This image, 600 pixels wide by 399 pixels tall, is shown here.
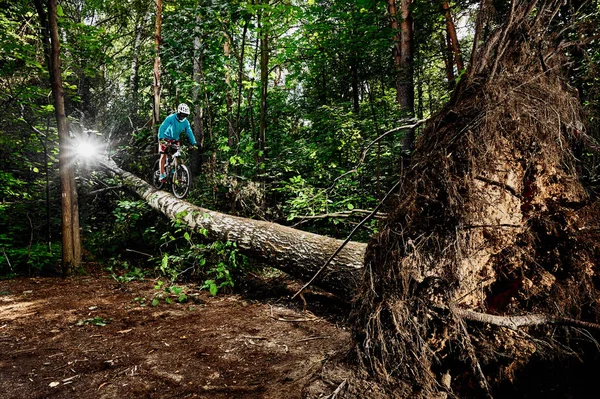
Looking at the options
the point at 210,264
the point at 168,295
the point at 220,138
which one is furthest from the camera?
the point at 220,138

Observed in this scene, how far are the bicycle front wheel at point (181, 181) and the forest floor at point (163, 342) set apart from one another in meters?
2.63

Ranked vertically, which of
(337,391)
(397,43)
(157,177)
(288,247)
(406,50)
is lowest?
(337,391)

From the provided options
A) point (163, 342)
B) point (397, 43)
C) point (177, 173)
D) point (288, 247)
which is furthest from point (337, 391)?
point (397, 43)

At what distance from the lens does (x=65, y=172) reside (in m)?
6.18

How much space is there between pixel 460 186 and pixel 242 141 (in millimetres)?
6056

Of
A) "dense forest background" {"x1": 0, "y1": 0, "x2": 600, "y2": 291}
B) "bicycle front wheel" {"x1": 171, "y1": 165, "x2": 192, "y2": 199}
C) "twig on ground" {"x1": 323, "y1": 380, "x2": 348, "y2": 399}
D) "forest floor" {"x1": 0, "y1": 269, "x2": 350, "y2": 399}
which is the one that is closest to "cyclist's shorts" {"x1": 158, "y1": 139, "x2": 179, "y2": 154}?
"bicycle front wheel" {"x1": 171, "y1": 165, "x2": 192, "y2": 199}

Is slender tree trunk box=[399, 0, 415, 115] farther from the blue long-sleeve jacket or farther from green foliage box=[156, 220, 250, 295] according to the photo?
green foliage box=[156, 220, 250, 295]

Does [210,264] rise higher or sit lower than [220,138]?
lower

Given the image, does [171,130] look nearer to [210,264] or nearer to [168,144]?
[168,144]

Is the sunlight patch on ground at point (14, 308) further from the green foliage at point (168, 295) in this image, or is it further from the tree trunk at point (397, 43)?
the tree trunk at point (397, 43)

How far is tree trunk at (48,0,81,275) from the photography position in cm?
595

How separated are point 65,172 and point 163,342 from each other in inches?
197

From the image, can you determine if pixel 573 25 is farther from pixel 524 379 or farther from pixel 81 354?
pixel 81 354

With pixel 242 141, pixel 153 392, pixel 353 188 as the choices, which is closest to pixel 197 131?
pixel 242 141
